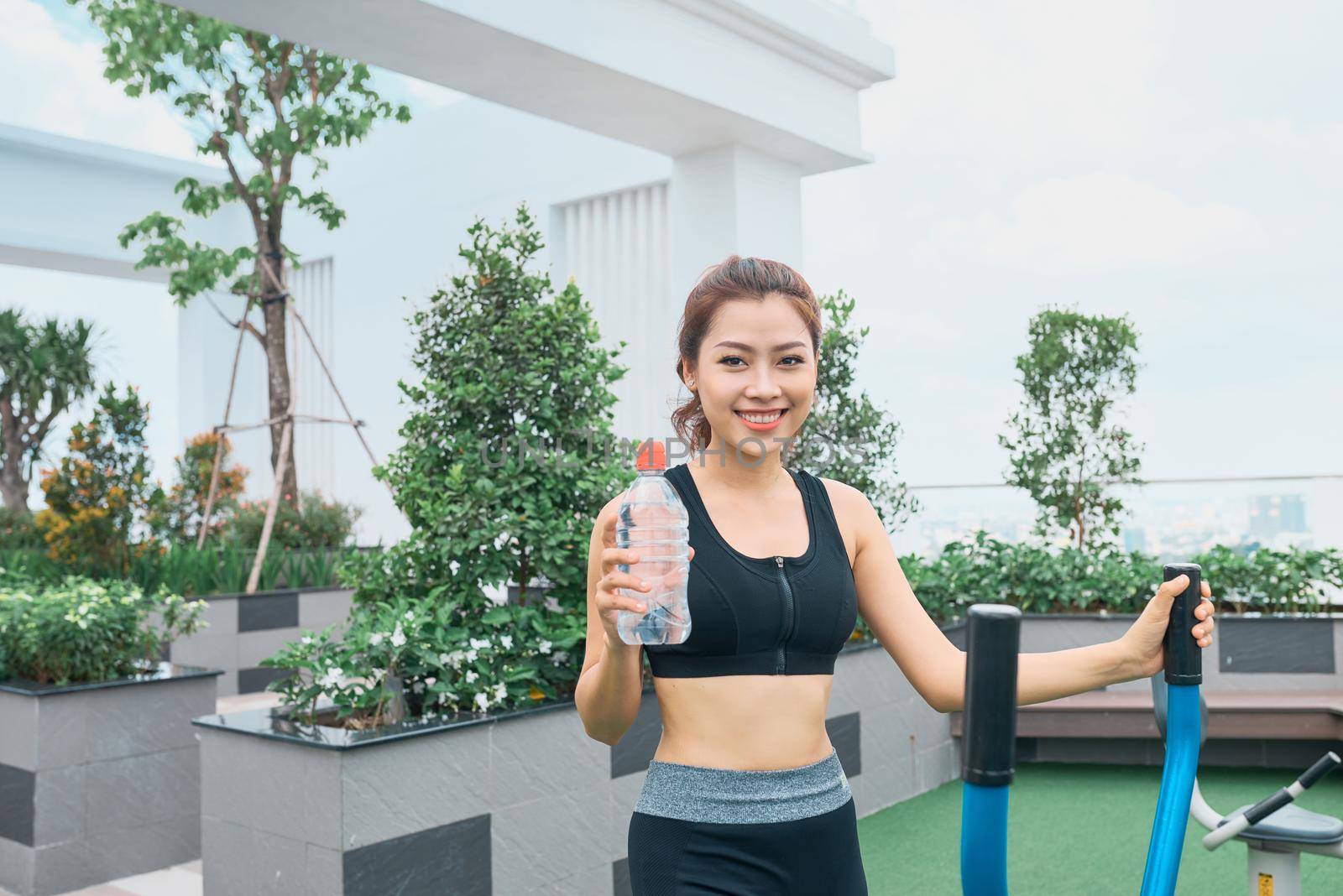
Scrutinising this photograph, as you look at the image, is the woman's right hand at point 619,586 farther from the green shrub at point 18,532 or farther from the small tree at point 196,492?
the small tree at point 196,492

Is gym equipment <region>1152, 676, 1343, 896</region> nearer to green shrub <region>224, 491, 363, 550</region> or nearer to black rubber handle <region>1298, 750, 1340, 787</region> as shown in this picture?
black rubber handle <region>1298, 750, 1340, 787</region>

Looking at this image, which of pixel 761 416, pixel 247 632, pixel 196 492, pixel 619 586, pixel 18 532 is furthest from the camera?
pixel 196 492

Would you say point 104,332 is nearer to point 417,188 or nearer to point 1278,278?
point 417,188

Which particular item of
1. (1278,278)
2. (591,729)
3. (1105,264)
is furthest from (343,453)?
(591,729)

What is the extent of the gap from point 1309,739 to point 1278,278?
3911 millimetres

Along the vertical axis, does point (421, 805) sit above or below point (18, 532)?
below

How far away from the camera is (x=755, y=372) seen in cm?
143

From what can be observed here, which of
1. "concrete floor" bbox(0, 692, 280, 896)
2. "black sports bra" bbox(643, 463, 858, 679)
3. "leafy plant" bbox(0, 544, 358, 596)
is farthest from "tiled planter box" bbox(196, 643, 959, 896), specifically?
"leafy plant" bbox(0, 544, 358, 596)

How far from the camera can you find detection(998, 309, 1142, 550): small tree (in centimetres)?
596

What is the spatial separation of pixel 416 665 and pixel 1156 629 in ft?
7.42

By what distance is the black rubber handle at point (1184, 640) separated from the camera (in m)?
1.05

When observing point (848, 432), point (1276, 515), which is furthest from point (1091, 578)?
point (848, 432)

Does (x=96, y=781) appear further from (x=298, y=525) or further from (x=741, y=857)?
(x=298, y=525)

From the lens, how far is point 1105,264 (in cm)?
793
